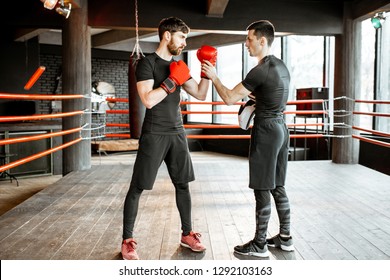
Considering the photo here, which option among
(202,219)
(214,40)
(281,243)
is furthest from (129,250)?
(214,40)

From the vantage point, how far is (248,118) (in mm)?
2926

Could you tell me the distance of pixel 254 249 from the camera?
9.32ft

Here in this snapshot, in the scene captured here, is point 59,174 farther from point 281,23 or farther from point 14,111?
point 281,23

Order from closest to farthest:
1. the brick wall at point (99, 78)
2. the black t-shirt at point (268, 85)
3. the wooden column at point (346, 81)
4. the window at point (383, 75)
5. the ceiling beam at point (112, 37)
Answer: the black t-shirt at point (268, 85) < the wooden column at point (346, 81) < the window at point (383, 75) < the ceiling beam at point (112, 37) < the brick wall at point (99, 78)

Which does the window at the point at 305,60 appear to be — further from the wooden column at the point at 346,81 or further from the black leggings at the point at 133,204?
the black leggings at the point at 133,204

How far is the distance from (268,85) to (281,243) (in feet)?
3.28

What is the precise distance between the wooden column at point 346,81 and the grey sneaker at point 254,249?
13.7ft

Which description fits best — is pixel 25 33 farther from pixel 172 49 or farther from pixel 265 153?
pixel 265 153

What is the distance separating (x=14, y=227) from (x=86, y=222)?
51 centimetres

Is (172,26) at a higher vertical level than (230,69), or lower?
lower

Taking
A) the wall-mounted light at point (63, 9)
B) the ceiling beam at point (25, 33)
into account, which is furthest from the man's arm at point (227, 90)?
the ceiling beam at point (25, 33)

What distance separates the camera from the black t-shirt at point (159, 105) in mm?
2660

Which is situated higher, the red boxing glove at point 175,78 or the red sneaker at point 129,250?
the red boxing glove at point 175,78
